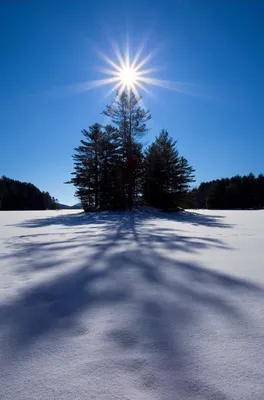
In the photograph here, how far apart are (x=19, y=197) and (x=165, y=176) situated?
47822 mm

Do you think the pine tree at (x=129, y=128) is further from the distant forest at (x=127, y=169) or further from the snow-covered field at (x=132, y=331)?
the snow-covered field at (x=132, y=331)

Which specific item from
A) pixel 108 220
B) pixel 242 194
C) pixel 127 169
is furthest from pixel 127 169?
pixel 242 194

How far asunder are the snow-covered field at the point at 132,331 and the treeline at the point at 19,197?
54220mm

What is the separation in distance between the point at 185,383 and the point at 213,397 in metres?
0.12

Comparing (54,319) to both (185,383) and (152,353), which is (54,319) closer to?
(152,353)

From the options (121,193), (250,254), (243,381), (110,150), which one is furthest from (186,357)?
(110,150)

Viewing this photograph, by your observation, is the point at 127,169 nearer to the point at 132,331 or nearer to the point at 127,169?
the point at 127,169

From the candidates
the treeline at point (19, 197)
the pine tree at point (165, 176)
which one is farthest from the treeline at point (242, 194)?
the treeline at point (19, 197)

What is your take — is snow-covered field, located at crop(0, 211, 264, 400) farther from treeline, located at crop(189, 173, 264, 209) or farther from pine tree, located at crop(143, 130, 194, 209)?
treeline, located at crop(189, 173, 264, 209)

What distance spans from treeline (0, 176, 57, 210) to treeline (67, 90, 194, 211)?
4065 centimetres

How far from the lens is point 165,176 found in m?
16.1

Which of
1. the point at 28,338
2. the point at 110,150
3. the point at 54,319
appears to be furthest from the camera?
the point at 110,150

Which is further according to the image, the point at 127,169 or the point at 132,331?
the point at 127,169

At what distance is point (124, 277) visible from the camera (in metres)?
2.21
